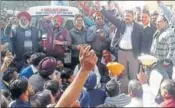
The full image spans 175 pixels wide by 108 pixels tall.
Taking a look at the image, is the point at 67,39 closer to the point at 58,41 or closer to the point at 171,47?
the point at 58,41

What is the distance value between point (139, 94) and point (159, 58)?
281 cm

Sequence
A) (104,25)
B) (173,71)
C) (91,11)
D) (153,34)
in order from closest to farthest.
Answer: (173,71), (153,34), (104,25), (91,11)

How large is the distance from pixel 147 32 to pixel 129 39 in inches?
15.7

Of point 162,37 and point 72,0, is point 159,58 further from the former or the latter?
point 72,0

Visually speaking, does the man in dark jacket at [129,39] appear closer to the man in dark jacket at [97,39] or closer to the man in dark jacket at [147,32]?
the man in dark jacket at [147,32]

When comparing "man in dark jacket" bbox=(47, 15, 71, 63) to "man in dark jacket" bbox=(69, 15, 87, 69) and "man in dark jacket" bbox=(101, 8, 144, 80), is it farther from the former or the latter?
"man in dark jacket" bbox=(101, 8, 144, 80)

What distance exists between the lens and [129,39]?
28.4 feet

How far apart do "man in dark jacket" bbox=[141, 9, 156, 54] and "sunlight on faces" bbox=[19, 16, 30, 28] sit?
88.9 inches

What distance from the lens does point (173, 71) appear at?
7199 millimetres

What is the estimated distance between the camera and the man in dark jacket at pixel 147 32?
872 centimetres

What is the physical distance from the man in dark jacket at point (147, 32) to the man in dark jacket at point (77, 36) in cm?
117

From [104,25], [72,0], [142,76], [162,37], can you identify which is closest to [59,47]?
[104,25]

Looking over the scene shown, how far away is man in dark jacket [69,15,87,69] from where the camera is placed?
29.5 feet

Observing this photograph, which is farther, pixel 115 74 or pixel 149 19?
pixel 149 19
